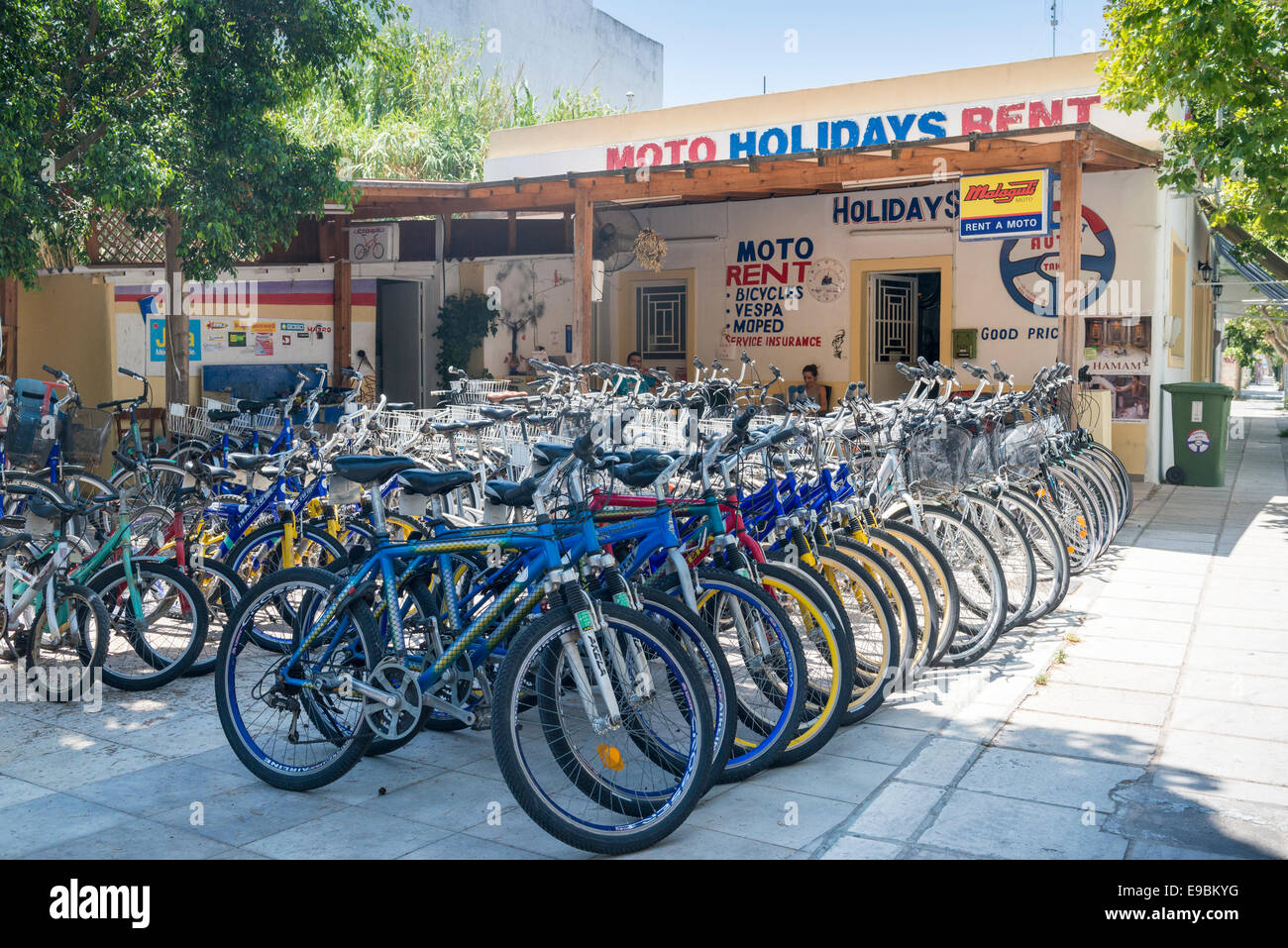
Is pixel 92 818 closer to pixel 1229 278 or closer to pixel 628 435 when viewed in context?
pixel 628 435

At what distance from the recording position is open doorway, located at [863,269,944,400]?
13211mm

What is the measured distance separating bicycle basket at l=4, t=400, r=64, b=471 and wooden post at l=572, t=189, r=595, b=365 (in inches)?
195

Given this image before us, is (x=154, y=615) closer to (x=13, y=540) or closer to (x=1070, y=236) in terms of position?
(x=13, y=540)

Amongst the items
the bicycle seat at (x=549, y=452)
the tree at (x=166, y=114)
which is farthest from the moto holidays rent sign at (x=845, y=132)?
the bicycle seat at (x=549, y=452)

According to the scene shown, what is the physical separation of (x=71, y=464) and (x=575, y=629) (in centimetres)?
512

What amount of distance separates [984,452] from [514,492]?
305 cm

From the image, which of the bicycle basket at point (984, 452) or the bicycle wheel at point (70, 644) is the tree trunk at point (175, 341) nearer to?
the bicycle wheel at point (70, 644)

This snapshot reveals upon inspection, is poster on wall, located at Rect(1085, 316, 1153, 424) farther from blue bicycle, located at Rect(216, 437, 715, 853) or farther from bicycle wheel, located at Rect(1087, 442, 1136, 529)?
blue bicycle, located at Rect(216, 437, 715, 853)

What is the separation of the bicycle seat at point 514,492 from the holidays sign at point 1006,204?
21.9ft

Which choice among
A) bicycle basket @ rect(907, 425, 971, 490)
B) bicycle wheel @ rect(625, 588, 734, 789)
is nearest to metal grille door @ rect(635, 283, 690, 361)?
bicycle basket @ rect(907, 425, 971, 490)

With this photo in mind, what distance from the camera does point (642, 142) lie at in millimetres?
13594

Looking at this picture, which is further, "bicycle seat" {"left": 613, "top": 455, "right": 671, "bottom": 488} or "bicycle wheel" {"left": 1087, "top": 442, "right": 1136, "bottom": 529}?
"bicycle wheel" {"left": 1087, "top": 442, "right": 1136, "bottom": 529}
